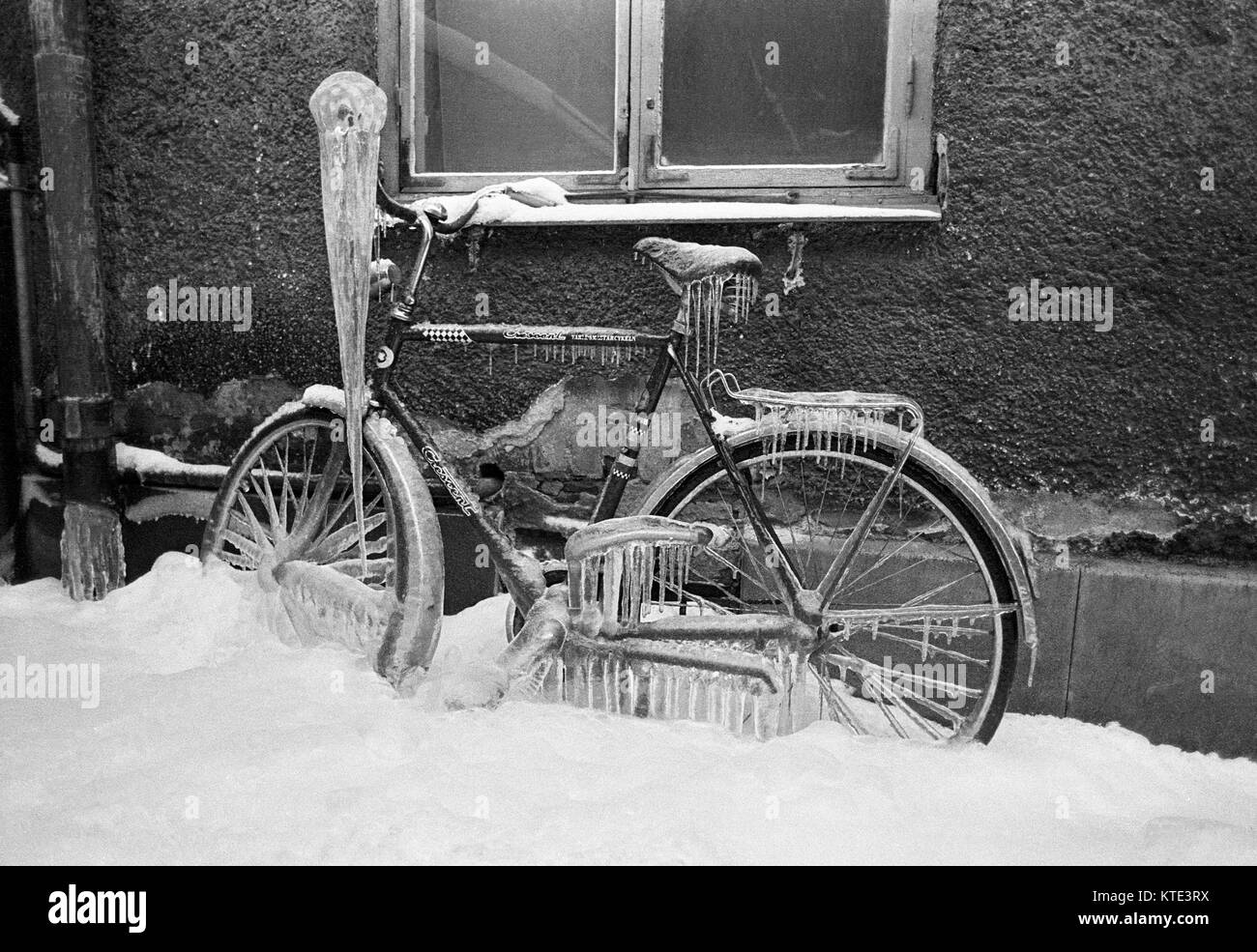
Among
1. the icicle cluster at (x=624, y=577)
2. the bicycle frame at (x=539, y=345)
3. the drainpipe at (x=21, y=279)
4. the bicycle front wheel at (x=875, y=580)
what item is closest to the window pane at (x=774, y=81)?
the bicycle frame at (x=539, y=345)

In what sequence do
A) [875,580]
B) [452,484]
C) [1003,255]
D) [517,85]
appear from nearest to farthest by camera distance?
[452,484] < [1003,255] < [875,580] < [517,85]

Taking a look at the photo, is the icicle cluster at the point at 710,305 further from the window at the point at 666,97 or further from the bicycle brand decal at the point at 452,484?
the bicycle brand decal at the point at 452,484

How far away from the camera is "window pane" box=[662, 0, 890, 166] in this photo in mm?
2918

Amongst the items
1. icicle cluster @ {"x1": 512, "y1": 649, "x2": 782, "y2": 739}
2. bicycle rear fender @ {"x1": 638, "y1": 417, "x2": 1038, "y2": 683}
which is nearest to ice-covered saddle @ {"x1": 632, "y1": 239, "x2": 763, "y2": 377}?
bicycle rear fender @ {"x1": 638, "y1": 417, "x2": 1038, "y2": 683}

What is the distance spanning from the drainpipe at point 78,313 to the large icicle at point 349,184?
146cm

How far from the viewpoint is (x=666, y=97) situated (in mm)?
3051

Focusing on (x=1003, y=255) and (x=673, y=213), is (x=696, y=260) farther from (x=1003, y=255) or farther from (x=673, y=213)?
(x=1003, y=255)

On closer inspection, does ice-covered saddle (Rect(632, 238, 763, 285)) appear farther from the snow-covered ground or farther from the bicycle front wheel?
the snow-covered ground

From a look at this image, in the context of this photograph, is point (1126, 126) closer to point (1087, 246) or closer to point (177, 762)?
point (1087, 246)

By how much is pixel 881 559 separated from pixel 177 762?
192 cm

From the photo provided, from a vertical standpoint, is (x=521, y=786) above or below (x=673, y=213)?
below

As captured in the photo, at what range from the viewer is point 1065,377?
2.76m

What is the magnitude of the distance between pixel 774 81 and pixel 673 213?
55cm

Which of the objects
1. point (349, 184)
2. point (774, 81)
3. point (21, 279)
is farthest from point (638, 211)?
point (21, 279)
